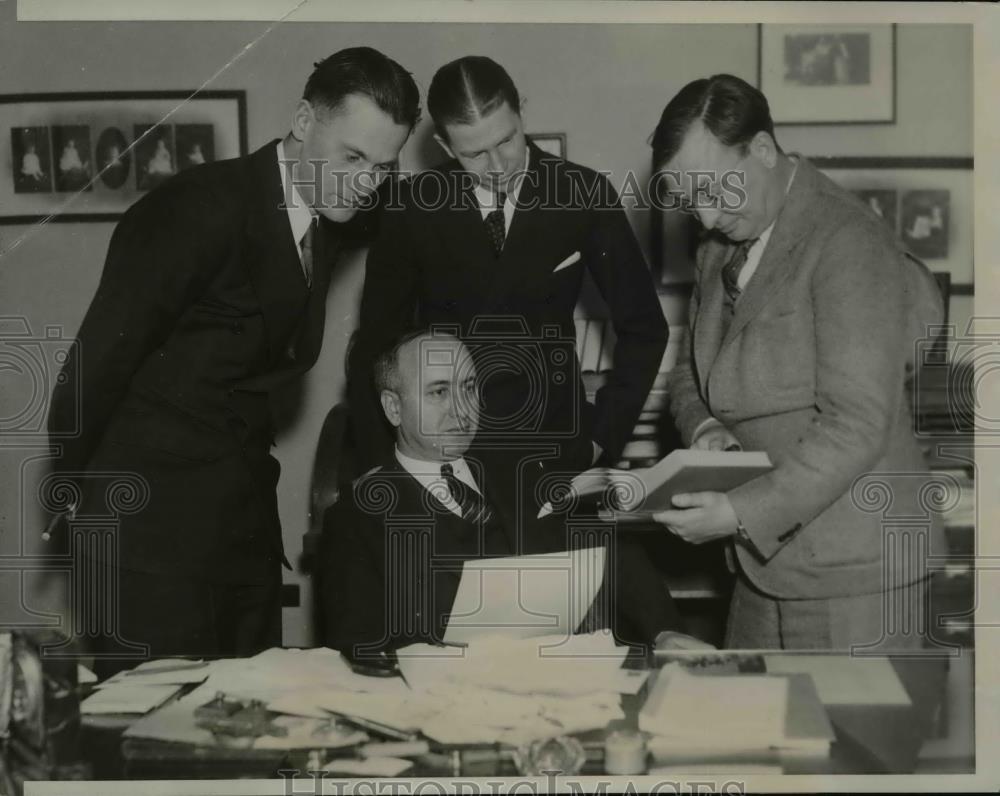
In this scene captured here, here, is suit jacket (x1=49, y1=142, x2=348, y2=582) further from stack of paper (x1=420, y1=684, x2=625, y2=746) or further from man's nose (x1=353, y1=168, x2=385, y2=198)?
stack of paper (x1=420, y1=684, x2=625, y2=746)

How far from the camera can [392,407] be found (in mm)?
2713

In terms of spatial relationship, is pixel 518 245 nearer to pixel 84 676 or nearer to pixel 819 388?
pixel 819 388

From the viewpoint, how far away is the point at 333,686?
2.42 m

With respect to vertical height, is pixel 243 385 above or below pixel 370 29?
below

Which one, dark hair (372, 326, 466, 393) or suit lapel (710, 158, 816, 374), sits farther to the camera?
dark hair (372, 326, 466, 393)

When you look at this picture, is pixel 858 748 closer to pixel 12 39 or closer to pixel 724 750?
pixel 724 750

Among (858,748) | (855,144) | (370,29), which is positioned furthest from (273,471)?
(855,144)

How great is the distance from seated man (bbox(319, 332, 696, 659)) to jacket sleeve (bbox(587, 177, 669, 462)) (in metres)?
0.29

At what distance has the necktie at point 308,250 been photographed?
273 centimetres

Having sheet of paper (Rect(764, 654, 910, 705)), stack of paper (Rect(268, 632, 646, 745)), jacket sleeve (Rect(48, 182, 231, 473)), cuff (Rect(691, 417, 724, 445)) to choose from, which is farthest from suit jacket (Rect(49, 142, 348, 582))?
sheet of paper (Rect(764, 654, 910, 705))

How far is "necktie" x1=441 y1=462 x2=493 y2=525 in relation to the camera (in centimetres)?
270

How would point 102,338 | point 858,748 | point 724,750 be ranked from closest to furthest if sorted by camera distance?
point 858,748
point 724,750
point 102,338

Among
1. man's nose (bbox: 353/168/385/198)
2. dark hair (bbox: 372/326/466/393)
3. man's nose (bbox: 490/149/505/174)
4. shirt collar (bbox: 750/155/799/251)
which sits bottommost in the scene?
dark hair (bbox: 372/326/466/393)

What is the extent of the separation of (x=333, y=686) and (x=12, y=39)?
5.75 feet
